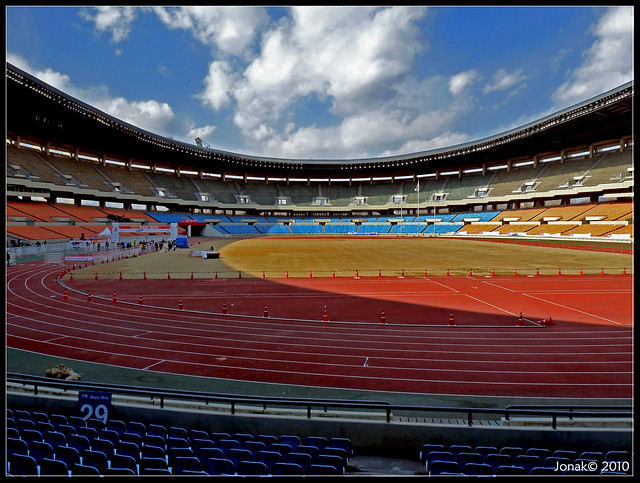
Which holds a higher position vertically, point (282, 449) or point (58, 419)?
point (282, 449)

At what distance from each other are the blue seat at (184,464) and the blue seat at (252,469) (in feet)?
1.86

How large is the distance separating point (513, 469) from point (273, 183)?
10917cm

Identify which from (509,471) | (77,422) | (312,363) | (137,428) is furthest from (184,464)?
(312,363)

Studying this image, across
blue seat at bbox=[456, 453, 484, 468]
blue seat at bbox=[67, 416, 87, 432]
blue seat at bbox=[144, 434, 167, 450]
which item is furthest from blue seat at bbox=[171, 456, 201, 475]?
blue seat at bbox=[456, 453, 484, 468]

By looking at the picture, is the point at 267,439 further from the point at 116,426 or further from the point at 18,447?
the point at 18,447

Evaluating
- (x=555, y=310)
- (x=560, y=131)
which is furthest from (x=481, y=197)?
(x=555, y=310)

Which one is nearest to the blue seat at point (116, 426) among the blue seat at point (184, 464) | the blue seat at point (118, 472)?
the blue seat at point (118, 472)

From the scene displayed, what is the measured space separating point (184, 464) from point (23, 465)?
1882 mm

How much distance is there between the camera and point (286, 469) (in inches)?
165

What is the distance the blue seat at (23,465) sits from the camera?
3916 mm

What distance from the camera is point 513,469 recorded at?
4.17m

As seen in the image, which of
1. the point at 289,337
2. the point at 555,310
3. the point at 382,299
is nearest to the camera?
the point at 289,337

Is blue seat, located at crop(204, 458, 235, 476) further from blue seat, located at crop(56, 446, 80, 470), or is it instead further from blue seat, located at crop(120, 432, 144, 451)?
blue seat, located at crop(56, 446, 80, 470)

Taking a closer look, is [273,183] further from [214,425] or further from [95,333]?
[214,425]
